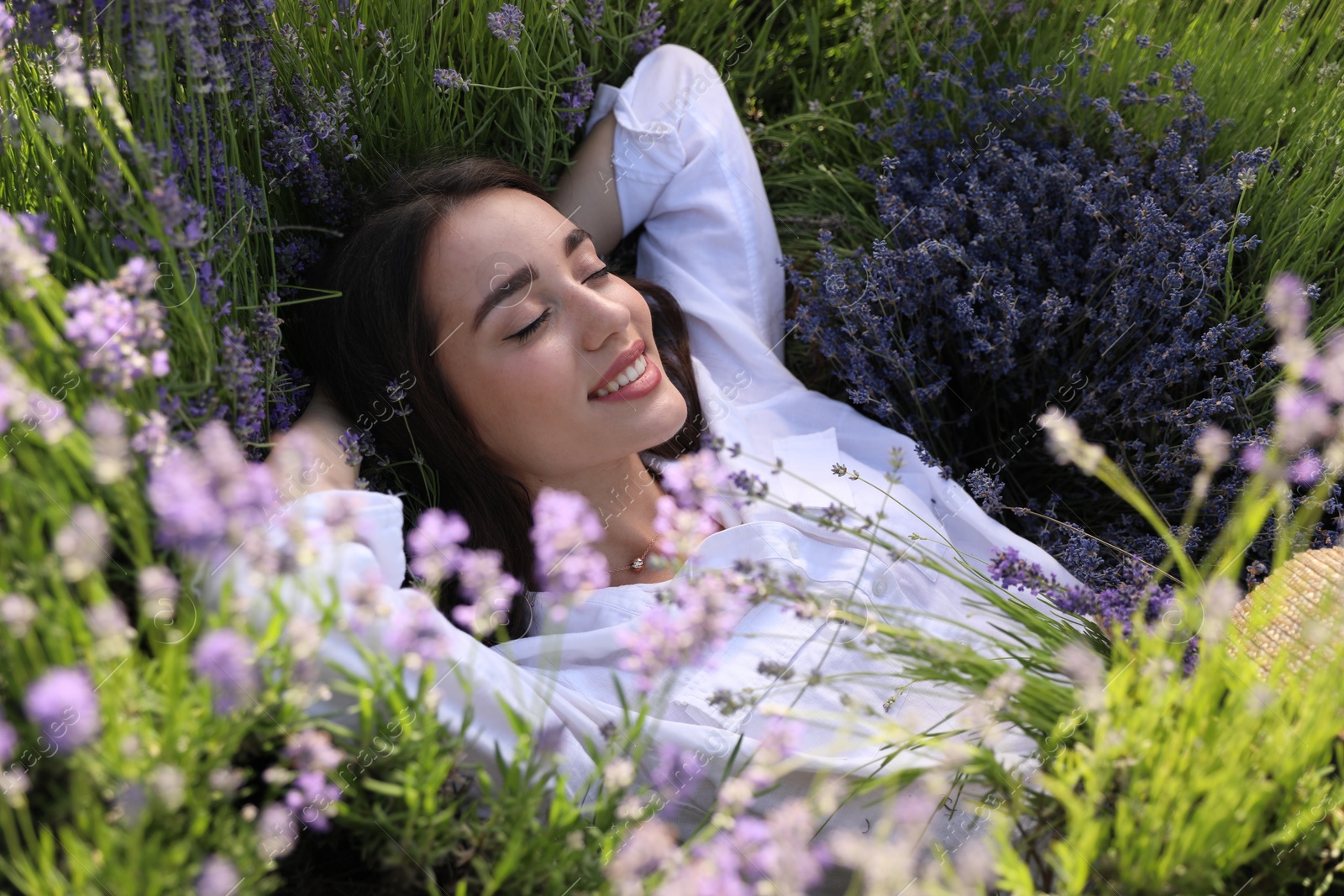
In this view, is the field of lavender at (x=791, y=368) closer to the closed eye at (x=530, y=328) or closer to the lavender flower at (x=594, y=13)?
the lavender flower at (x=594, y=13)

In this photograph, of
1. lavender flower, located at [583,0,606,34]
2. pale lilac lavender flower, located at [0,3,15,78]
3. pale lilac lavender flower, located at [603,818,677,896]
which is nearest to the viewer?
pale lilac lavender flower, located at [603,818,677,896]

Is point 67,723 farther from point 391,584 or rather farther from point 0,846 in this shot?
point 391,584

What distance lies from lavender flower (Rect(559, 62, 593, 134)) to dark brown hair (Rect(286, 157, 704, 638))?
21 centimetres

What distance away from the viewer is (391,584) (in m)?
1.27

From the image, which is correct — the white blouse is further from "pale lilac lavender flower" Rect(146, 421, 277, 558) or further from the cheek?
the cheek

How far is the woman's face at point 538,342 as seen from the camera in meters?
1.57

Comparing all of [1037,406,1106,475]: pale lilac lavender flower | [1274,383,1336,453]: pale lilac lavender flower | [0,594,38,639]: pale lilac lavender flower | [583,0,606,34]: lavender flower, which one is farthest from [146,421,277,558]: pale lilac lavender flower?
[583,0,606,34]: lavender flower

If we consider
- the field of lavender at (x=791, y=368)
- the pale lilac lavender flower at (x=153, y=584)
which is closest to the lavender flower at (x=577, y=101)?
the field of lavender at (x=791, y=368)

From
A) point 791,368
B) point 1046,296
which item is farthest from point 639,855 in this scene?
point 791,368

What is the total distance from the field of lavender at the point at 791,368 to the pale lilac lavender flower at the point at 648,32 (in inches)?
0.4

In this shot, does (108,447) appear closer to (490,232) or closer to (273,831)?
(273,831)

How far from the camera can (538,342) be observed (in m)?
1.57

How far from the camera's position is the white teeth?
5.27 ft

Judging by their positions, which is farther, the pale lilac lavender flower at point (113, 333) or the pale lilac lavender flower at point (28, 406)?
the pale lilac lavender flower at point (113, 333)
